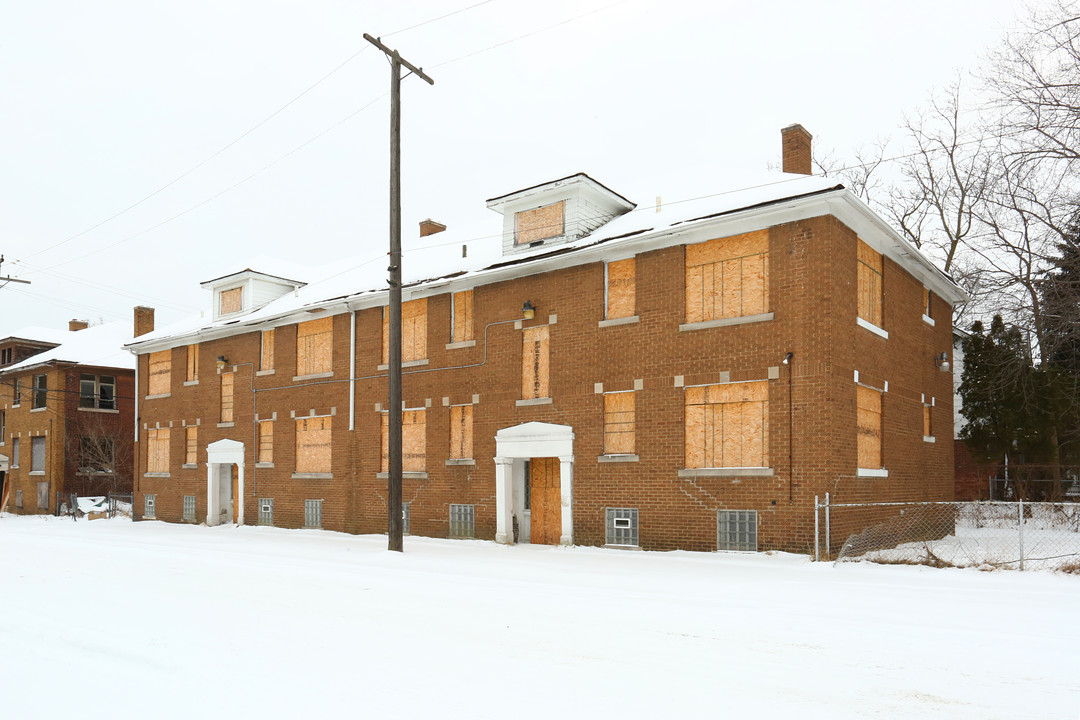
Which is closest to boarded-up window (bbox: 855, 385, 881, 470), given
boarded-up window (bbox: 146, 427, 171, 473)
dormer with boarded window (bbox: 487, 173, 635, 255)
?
dormer with boarded window (bbox: 487, 173, 635, 255)

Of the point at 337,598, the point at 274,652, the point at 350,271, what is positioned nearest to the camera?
the point at 274,652

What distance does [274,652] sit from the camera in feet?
25.7

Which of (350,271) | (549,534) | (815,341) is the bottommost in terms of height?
(549,534)

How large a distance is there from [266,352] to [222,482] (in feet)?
18.4

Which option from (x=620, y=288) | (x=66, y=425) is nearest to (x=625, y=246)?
(x=620, y=288)

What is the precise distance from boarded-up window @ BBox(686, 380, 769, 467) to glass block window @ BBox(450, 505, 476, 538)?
6.57 meters

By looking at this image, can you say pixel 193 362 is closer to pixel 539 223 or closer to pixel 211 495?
pixel 211 495

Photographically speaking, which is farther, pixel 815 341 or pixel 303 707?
pixel 815 341

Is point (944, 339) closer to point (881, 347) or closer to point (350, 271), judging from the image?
point (881, 347)

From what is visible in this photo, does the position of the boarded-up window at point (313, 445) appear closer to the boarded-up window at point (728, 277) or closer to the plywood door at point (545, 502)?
the plywood door at point (545, 502)

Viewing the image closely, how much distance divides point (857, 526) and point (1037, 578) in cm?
470

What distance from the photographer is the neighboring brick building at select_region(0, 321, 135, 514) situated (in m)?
42.3

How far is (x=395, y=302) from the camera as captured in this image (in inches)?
712

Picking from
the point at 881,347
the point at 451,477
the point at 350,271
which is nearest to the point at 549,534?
the point at 451,477
